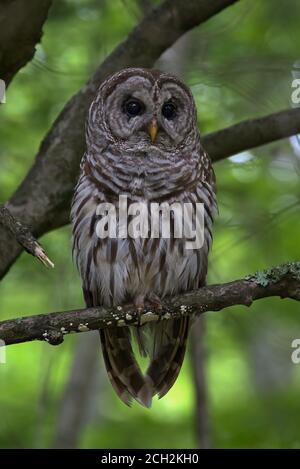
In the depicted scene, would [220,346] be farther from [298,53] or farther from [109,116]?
[109,116]

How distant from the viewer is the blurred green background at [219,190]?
552 centimetres

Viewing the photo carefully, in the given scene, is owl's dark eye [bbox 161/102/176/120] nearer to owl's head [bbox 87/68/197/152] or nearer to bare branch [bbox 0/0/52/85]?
owl's head [bbox 87/68/197/152]

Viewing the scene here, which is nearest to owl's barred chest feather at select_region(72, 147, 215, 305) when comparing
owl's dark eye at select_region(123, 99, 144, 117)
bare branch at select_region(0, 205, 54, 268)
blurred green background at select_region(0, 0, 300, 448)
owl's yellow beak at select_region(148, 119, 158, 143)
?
owl's yellow beak at select_region(148, 119, 158, 143)

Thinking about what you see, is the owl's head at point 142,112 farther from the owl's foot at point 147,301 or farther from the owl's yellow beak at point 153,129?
the owl's foot at point 147,301

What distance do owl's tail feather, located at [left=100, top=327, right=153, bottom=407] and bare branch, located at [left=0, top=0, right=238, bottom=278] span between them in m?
0.65

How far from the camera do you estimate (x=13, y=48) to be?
438 centimetres

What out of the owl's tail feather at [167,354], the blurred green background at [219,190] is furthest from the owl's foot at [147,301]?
the blurred green background at [219,190]

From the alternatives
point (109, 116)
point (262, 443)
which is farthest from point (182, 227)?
point (262, 443)

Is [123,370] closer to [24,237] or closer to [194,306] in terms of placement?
[194,306]

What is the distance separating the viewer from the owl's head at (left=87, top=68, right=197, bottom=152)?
14.4 ft

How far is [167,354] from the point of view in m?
4.71

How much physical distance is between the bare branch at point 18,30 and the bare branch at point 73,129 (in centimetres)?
40
